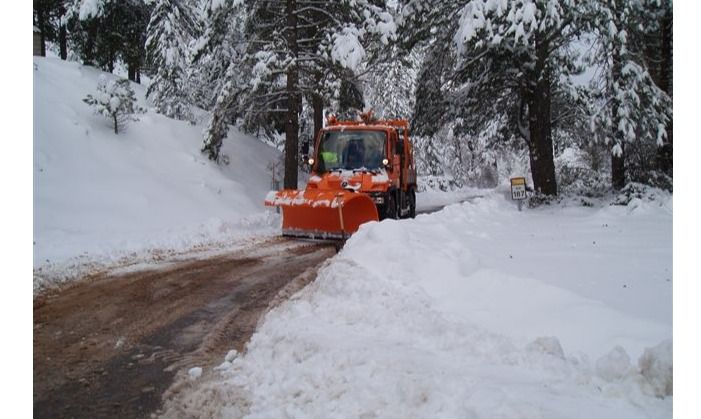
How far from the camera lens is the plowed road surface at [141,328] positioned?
11.1 feet

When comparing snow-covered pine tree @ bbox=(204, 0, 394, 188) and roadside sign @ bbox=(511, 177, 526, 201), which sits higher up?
snow-covered pine tree @ bbox=(204, 0, 394, 188)

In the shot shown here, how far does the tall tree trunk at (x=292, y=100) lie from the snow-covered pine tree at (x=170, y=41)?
4.72 meters

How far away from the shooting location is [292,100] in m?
12.8

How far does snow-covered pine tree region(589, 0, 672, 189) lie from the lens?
765 centimetres

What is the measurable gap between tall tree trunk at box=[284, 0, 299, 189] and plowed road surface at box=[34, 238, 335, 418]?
6241 millimetres

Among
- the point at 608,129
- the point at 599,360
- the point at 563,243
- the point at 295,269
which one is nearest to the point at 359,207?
the point at 295,269

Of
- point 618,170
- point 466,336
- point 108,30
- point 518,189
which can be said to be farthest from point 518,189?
point 108,30

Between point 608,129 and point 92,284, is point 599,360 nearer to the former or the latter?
point 92,284

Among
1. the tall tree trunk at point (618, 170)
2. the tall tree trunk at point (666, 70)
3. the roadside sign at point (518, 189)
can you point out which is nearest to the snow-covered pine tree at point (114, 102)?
the roadside sign at point (518, 189)

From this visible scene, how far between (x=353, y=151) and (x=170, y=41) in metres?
8.44

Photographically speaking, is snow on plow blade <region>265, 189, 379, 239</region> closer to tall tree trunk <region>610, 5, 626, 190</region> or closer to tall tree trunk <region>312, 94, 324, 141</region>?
tall tree trunk <region>312, 94, 324, 141</region>

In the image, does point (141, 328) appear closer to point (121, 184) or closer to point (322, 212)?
point (322, 212)

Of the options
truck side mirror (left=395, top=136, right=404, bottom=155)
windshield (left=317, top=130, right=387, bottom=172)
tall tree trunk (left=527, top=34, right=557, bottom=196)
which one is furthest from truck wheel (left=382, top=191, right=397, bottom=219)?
tall tree trunk (left=527, top=34, right=557, bottom=196)

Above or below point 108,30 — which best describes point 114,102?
below
